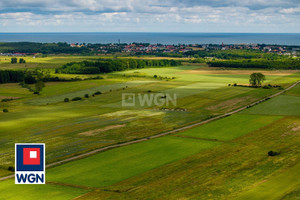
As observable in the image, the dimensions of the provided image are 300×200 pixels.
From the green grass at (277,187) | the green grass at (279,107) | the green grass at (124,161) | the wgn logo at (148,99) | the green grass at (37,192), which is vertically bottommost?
the green grass at (37,192)


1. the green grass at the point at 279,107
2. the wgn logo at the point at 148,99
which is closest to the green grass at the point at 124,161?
the green grass at the point at 279,107

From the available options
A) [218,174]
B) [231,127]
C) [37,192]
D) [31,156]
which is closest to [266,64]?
[231,127]

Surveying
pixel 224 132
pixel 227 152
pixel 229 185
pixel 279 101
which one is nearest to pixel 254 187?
pixel 229 185

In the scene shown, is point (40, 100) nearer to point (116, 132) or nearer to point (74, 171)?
point (116, 132)

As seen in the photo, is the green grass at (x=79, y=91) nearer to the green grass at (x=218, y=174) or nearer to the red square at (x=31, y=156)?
the green grass at (x=218, y=174)

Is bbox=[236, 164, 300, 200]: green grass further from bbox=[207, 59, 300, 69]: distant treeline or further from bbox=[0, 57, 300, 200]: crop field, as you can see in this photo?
bbox=[207, 59, 300, 69]: distant treeline

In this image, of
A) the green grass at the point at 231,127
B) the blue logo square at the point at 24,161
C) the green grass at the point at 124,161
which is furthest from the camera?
the green grass at the point at 231,127

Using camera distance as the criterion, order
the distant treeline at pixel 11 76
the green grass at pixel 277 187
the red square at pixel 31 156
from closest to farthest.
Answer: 1. the red square at pixel 31 156
2. the green grass at pixel 277 187
3. the distant treeline at pixel 11 76
